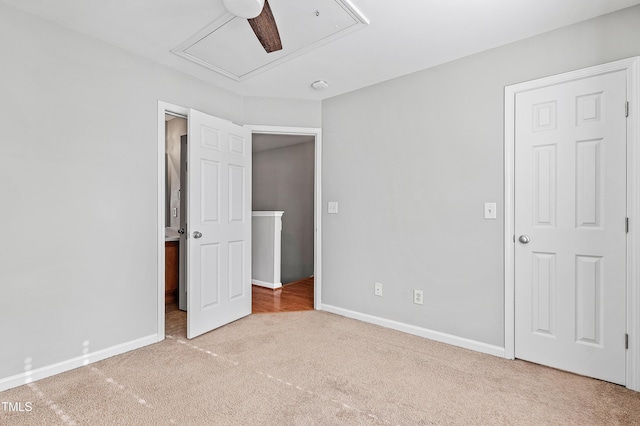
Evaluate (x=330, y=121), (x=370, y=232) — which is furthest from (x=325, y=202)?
(x=330, y=121)

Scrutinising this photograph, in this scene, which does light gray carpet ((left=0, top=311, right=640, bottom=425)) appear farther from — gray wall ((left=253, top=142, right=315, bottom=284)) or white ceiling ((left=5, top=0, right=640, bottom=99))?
gray wall ((left=253, top=142, right=315, bottom=284))

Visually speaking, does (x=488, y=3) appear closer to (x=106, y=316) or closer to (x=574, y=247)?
(x=574, y=247)

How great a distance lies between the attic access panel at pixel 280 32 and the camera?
202cm

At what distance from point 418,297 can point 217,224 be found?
2015 mm

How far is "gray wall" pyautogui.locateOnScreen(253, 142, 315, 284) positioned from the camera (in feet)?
19.4

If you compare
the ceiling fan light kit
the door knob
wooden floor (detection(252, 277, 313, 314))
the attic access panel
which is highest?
the attic access panel

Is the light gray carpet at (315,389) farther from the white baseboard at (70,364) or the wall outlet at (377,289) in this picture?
the wall outlet at (377,289)

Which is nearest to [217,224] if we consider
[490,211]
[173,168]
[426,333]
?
[173,168]

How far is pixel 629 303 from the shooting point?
6.61ft

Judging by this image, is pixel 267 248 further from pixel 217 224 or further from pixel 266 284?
pixel 217 224

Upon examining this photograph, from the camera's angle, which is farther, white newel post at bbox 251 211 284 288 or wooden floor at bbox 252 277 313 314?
white newel post at bbox 251 211 284 288

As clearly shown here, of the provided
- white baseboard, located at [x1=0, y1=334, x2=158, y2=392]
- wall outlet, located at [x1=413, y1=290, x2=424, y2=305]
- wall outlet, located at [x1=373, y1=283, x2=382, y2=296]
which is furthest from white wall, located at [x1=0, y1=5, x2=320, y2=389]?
wall outlet, located at [x1=413, y1=290, x2=424, y2=305]

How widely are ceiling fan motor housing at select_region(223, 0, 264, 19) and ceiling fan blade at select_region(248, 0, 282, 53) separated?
29 mm

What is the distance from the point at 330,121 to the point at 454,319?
2.36 m
